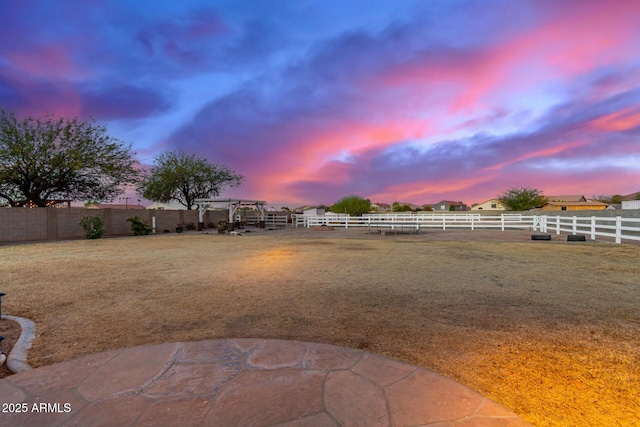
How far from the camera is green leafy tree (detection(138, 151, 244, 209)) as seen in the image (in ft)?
103

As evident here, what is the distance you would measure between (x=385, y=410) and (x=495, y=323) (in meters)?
2.27

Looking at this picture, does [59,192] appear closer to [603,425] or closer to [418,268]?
[418,268]

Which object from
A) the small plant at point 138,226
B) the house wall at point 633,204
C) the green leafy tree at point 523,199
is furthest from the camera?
the green leafy tree at point 523,199

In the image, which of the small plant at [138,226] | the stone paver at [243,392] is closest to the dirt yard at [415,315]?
the stone paver at [243,392]

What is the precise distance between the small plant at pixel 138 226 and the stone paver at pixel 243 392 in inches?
740

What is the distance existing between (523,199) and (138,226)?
157 ft

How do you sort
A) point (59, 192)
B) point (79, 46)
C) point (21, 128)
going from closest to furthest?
1. point (79, 46)
2. point (21, 128)
3. point (59, 192)

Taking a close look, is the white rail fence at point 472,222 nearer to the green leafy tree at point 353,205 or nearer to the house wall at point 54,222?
the house wall at point 54,222

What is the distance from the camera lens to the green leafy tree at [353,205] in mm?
44219

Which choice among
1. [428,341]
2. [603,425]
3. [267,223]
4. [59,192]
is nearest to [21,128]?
[59,192]

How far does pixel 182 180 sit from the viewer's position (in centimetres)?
3250

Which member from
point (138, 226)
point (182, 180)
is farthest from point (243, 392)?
point (182, 180)

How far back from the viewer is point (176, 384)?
89.7 inches

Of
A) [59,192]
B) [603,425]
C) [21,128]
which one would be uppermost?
→ [21,128]
